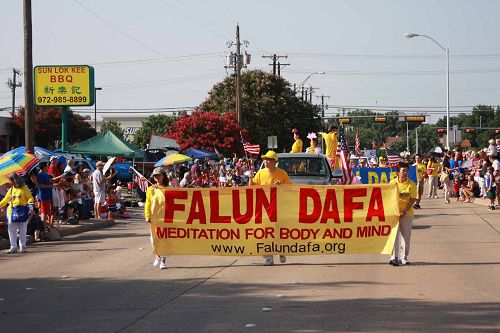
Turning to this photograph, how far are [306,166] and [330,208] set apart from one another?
651cm

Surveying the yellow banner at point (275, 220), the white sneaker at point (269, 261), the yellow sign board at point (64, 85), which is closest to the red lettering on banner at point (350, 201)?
the yellow banner at point (275, 220)

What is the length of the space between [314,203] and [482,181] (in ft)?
64.8

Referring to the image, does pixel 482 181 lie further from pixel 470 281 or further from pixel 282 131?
pixel 282 131

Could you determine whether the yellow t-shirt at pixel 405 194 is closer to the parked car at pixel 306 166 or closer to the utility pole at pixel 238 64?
the parked car at pixel 306 166

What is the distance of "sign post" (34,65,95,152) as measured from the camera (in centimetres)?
3516

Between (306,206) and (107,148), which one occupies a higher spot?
(107,148)

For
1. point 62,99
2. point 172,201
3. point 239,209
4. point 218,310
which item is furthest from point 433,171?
point 218,310

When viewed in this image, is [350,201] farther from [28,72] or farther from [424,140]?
[424,140]

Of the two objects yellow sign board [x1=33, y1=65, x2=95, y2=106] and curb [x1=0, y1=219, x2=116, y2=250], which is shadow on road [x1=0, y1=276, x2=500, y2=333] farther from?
yellow sign board [x1=33, y1=65, x2=95, y2=106]

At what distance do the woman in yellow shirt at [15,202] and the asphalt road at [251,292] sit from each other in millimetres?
330

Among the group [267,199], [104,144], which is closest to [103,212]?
[104,144]

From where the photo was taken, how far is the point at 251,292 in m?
11.1

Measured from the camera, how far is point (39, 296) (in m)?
11.5

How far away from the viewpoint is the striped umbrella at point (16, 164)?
18334 mm
